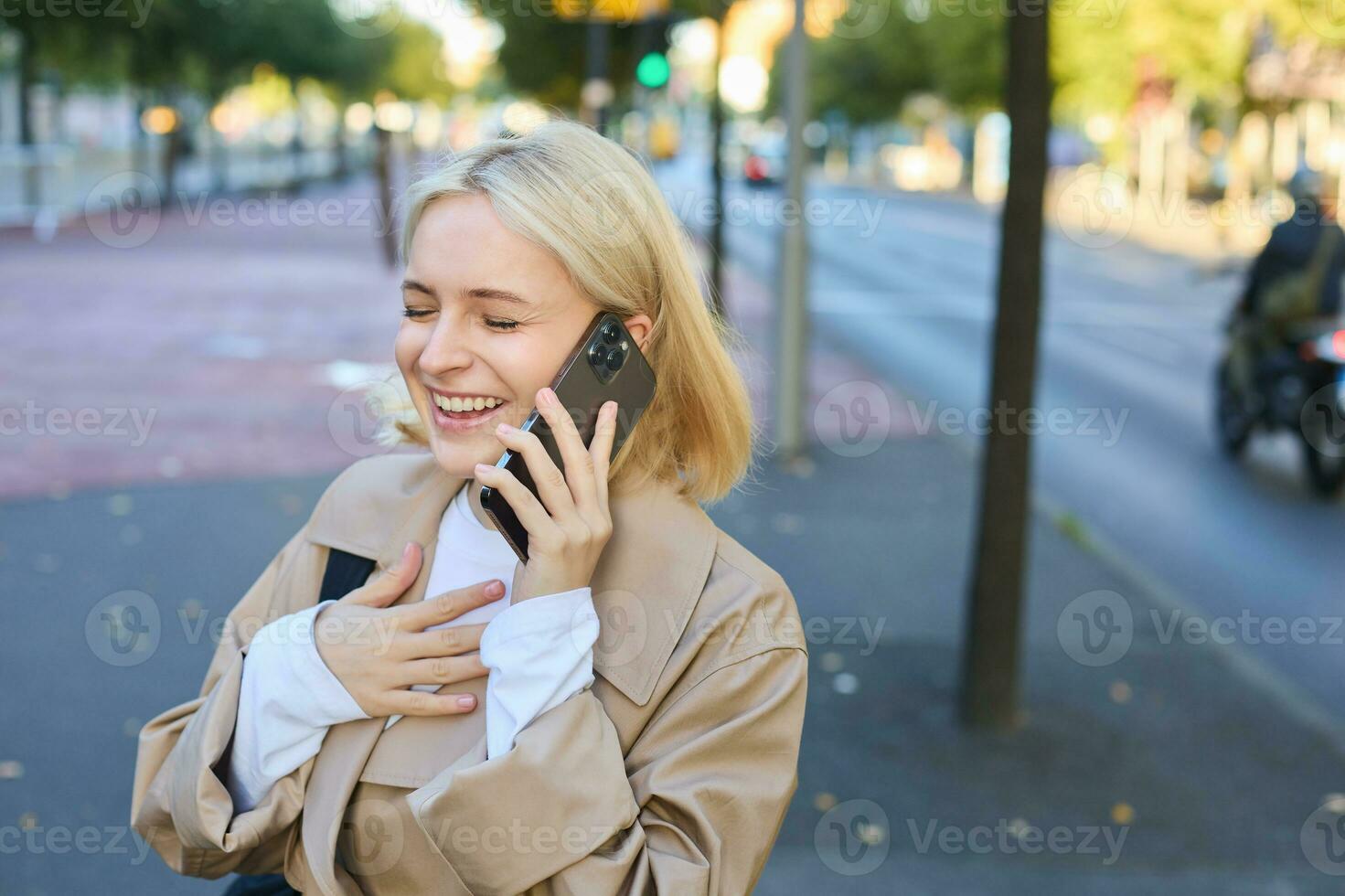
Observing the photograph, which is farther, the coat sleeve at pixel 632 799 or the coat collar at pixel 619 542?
the coat collar at pixel 619 542

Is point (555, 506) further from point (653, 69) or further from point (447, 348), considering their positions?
point (653, 69)

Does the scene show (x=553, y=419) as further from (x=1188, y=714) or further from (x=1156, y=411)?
(x=1156, y=411)

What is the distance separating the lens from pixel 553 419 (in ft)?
5.70

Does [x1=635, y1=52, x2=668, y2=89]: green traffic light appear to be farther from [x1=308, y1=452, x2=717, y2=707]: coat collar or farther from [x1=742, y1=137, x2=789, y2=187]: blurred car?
[x1=742, y1=137, x2=789, y2=187]: blurred car

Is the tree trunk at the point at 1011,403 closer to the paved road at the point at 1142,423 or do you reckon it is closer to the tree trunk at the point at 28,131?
the paved road at the point at 1142,423

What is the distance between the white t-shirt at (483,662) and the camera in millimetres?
1707

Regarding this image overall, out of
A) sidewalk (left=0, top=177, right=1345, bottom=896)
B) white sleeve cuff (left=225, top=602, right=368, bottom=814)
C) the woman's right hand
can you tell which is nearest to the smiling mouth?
the woman's right hand

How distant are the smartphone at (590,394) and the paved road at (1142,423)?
16.3 ft

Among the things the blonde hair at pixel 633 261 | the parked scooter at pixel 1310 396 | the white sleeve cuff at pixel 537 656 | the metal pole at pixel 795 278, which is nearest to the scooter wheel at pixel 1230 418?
the parked scooter at pixel 1310 396

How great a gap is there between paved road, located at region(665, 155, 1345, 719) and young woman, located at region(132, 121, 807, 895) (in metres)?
4.91

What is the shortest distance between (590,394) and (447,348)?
0.61 feet

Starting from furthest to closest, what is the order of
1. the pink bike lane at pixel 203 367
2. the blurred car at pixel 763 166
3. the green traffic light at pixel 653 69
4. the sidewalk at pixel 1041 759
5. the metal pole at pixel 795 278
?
the blurred car at pixel 763 166 < the green traffic light at pixel 653 69 < the metal pole at pixel 795 278 < the pink bike lane at pixel 203 367 < the sidewalk at pixel 1041 759

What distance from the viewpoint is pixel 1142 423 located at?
1220cm

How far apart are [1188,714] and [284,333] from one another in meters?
11.6
